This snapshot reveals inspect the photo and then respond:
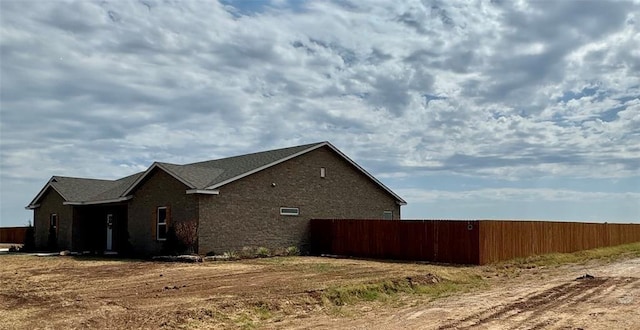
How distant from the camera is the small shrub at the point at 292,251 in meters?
26.9

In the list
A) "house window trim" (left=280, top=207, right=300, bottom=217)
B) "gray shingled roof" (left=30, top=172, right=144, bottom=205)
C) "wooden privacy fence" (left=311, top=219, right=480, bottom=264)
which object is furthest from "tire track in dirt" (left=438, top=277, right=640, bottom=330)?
"gray shingled roof" (left=30, top=172, right=144, bottom=205)

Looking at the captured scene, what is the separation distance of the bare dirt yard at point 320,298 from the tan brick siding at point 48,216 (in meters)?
12.4

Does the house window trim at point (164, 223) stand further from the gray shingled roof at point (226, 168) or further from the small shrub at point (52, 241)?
the small shrub at point (52, 241)

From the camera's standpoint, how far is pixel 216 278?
17016 mm

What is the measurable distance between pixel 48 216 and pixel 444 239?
23.9 metres

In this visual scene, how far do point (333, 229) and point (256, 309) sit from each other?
15818 mm

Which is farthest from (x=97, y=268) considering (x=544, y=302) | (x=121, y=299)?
(x=544, y=302)

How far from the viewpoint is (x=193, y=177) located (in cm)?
2558

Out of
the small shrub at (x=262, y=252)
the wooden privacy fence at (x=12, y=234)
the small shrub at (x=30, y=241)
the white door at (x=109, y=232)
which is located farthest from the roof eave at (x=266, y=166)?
the wooden privacy fence at (x=12, y=234)

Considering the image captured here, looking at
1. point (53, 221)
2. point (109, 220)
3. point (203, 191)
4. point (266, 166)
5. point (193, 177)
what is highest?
point (266, 166)

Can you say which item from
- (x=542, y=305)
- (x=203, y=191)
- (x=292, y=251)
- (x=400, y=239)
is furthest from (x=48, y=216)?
(x=542, y=305)

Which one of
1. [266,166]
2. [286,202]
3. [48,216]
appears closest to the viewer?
[266,166]

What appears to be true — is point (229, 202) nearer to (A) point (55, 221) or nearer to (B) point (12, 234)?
(A) point (55, 221)

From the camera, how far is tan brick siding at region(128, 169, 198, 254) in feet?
82.5
